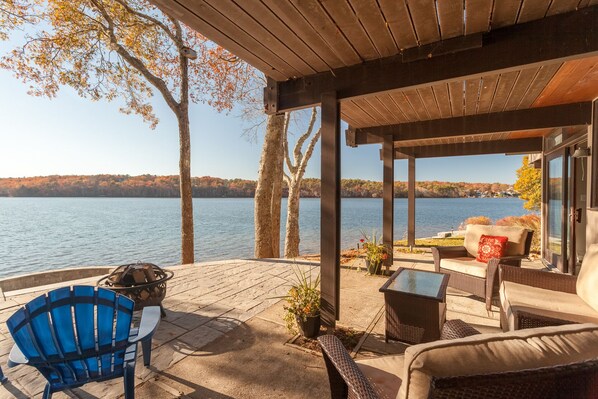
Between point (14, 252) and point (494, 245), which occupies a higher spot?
point (494, 245)

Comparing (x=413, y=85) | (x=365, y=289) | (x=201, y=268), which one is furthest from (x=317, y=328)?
(x=201, y=268)

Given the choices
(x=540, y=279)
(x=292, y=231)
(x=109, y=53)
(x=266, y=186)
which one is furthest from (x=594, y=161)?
(x=109, y=53)

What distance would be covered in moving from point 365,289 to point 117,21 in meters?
9.71

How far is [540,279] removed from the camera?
291cm

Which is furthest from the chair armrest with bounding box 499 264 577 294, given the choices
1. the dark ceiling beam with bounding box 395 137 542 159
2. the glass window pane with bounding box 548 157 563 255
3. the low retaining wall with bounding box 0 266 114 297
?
the low retaining wall with bounding box 0 266 114 297

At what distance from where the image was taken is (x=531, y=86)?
329 centimetres

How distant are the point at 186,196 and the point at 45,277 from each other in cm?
354

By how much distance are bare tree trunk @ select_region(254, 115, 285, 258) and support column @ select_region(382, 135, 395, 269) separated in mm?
3112

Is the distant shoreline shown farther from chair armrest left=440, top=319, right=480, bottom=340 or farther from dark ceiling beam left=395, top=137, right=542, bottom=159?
chair armrest left=440, top=319, right=480, bottom=340

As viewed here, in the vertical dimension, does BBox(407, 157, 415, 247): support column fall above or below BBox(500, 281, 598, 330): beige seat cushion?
above

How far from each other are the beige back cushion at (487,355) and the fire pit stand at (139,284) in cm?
280

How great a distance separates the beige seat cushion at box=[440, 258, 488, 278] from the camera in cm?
369

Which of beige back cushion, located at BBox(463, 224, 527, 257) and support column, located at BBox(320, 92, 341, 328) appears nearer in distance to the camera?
support column, located at BBox(320, 92, 341, 328)

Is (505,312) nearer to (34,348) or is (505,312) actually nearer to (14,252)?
(34,348)
